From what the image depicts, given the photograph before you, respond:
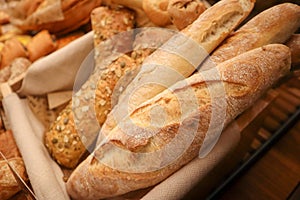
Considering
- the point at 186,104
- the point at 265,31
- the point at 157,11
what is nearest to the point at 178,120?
the point at 186,104

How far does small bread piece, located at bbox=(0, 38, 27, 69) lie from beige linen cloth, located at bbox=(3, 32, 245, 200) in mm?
256

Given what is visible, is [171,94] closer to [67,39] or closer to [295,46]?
[295,46]

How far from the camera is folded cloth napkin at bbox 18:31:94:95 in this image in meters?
1.06

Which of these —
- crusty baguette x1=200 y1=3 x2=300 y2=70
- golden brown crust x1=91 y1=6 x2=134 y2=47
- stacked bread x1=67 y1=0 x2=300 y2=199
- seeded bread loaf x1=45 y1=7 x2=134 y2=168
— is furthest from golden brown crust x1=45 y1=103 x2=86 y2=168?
crusty baguette x1=200 y1=3 x2=300 y2=70

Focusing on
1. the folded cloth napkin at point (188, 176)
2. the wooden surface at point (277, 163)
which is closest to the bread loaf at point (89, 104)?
the folded cloth napkin at point (188, 176)

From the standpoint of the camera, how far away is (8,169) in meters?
0.79

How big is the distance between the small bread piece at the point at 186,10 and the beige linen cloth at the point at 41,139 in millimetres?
319

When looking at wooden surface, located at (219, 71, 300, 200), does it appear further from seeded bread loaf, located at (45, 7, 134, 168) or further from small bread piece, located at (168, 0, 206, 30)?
seeded bread loaf, located at (45, 7, 134, 168)

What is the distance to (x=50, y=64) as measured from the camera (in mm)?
1062

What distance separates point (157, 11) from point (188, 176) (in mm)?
502

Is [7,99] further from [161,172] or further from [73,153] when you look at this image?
[161,172]

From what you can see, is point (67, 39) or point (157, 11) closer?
point (157, 11)

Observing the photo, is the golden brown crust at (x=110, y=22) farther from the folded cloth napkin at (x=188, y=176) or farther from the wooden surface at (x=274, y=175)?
the wooden surface at (x=274, y=175)

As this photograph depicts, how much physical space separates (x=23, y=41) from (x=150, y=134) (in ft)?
3.27
